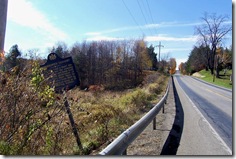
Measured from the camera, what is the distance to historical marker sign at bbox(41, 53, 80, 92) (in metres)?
4.71

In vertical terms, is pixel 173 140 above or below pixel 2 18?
below

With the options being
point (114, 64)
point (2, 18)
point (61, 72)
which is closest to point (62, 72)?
point (61, 72)

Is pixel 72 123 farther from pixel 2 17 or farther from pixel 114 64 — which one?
pixel 114 64

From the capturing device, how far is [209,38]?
6637 millimetres

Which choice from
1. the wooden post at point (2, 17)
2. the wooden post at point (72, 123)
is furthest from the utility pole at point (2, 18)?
the wooden post at point (72, 123)

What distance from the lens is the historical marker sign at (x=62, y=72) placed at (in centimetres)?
471

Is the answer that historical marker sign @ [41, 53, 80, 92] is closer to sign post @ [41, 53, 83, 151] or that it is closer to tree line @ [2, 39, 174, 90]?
sign post @ [41, 53, 83, 151]

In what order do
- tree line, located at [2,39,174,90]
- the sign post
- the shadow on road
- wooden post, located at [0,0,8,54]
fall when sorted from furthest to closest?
tree line, located at [2,39,174,90]
the sign post
the shadow on road
wooden post, located at [0,0,8,54]

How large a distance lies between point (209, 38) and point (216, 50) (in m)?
0.62

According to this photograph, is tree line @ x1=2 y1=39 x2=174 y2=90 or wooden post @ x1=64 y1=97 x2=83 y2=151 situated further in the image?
tree line @ x1=2 y1=39 x2=174 y2=90

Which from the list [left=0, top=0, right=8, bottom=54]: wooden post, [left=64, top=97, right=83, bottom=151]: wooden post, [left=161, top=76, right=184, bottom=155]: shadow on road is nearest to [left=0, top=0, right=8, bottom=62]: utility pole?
[left=0, top=0, right=8, bottom=54]: wooden post

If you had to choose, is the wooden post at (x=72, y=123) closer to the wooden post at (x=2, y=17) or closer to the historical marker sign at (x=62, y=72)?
the historical marker sign at (x=62, y=72)

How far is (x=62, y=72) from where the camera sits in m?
4.76

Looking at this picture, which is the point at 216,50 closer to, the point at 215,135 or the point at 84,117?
the point at 215,135
